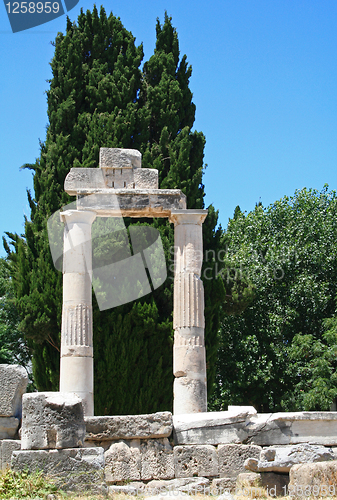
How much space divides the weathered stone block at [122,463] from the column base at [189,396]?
4432 mm

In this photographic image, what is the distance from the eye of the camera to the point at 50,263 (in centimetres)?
1733

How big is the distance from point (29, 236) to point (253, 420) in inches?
413

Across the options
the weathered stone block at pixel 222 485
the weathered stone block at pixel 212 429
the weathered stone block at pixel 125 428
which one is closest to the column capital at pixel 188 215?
the weathered stone block at pixel 212 429

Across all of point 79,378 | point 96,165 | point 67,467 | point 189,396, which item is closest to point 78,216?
point 79,378

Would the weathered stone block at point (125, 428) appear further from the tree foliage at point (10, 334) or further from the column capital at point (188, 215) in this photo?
the tree foliage at point (10, 334)

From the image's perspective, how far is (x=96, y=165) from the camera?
1816 centimetres

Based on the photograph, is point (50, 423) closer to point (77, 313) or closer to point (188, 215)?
point (77, 313)

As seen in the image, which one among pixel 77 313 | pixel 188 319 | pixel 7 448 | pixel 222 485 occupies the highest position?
pixel 77 313

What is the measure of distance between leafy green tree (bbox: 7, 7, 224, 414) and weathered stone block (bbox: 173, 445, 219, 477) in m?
7.68

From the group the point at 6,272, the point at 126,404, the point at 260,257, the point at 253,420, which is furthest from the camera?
the point at 260,257

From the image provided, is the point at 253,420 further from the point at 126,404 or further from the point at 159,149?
the point at 159,149

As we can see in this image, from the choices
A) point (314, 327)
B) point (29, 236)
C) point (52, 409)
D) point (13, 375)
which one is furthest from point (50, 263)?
point (314, 327)

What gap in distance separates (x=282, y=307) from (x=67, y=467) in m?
18.6

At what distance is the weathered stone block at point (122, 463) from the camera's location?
27.9 ft
